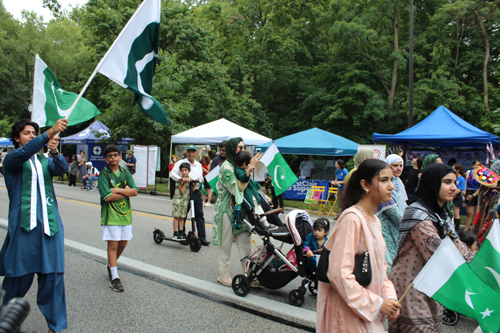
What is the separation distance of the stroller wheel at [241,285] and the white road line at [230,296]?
0.19ft

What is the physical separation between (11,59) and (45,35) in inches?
168

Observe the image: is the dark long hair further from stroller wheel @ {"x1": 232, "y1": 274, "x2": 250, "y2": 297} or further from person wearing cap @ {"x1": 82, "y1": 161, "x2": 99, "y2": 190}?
person wearing cap @ {"x1": 82, "y1": 161, "x2": 99, "y2": 190}

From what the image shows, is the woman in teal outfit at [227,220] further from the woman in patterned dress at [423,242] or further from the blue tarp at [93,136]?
the blue tarp at [93,136]

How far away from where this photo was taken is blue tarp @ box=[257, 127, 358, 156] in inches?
564

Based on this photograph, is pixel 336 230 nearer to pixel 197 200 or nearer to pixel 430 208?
pixel 430 208

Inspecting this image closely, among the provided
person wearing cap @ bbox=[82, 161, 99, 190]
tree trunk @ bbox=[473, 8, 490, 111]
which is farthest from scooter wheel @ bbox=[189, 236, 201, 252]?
tree trunk @ bbox=[473, 8, 490, 111]

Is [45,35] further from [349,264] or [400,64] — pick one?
[349,264]

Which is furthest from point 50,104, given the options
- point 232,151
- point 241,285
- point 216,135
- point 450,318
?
point 216,135

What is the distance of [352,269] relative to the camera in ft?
6.66

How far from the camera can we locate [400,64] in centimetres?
2436

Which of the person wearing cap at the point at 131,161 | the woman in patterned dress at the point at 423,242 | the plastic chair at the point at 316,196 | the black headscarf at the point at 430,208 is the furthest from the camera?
the person wearing cap at the point at 131,161

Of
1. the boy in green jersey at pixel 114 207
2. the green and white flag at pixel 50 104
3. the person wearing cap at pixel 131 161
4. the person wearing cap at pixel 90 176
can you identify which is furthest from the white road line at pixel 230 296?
the person wearing cap at pixel 90 176

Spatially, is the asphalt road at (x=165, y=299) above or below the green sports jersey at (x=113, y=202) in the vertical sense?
below

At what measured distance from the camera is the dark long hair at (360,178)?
219 cm
